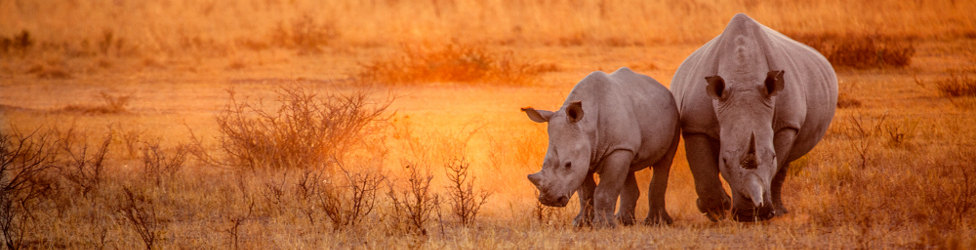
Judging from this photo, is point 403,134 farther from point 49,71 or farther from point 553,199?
point 49,71

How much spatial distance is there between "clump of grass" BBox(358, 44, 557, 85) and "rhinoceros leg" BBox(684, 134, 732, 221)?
1144 cm

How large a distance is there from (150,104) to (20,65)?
843cm

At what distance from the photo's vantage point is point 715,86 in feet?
22.0

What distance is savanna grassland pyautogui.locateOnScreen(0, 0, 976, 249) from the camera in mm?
7176

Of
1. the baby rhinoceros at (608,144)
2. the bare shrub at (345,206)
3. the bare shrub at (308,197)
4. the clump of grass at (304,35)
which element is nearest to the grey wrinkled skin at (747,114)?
the baby rhinoceros at (608,144)

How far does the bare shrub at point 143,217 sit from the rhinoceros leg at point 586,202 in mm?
2712

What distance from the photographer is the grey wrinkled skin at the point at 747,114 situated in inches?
259

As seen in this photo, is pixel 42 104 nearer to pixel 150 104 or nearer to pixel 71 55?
pixel 150 104

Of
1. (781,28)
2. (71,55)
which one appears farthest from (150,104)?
(781,28)

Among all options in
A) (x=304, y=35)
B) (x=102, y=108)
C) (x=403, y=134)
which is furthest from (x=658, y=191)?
(x=304, y=35)

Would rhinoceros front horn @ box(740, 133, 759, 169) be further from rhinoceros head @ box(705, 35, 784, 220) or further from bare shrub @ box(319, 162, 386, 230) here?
bare shrub @ box(319, 162, 386, 230)

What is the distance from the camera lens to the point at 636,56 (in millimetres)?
24000

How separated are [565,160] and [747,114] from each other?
1.14 metres

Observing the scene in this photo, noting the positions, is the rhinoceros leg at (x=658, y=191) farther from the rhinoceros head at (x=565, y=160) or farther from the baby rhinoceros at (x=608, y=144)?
the rhinoceros head at (x=565, y=160)
